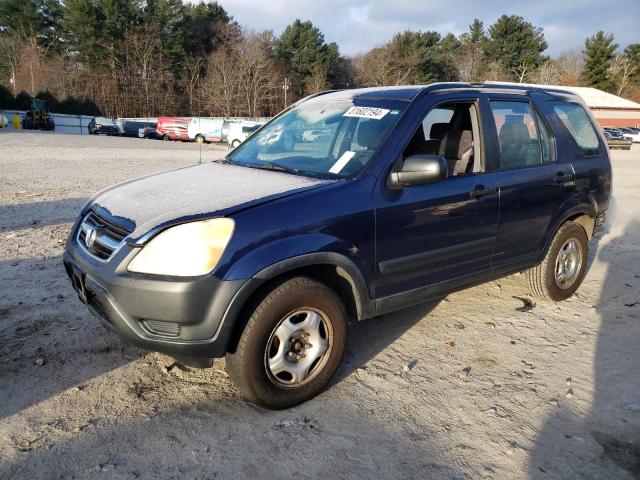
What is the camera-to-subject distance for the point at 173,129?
4434 cm

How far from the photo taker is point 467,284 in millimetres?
3906

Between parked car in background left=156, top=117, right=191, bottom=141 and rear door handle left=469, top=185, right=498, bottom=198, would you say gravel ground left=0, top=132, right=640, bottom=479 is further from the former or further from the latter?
parked car in background left=156, top=117, right=191, bottom=141

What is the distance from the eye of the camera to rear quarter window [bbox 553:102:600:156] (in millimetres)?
4719

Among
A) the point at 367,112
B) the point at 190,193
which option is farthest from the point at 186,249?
the point at 367,112

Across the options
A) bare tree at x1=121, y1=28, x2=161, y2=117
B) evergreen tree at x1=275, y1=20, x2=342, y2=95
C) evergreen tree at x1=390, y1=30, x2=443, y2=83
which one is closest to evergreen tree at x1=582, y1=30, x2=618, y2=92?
evergreen tree at x1=390, y1=30, x2=443, y2=83

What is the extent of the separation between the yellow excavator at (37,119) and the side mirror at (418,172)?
48153 millimetres

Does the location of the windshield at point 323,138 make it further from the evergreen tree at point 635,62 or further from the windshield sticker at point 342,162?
the evergreen tree at point 635,62

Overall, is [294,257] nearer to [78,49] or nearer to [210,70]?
[210,70]

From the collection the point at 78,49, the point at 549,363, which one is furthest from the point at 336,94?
the point at 78,49

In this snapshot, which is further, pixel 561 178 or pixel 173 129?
pixel 173 129

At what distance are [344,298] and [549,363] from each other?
67.0 inches

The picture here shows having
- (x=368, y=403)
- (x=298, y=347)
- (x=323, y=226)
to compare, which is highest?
(x=323, y=226)

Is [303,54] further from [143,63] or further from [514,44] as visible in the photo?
[514,44]

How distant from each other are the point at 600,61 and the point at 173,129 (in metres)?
66.8
